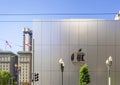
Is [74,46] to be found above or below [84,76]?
above

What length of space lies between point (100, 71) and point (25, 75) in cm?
15896

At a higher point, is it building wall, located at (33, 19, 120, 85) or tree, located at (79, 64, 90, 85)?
building wall, located at (33, 19, 120, 85)

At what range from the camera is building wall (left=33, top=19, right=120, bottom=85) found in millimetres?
42406

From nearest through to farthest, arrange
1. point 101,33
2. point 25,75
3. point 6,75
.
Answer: point 101,33, point 6,75, point 25,75

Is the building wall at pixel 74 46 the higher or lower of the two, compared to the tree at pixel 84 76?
higher

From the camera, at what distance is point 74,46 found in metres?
42.8

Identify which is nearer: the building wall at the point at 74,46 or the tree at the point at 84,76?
the tree at the point at 84,76

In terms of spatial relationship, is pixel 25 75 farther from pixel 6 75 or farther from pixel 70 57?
pixel 70 57

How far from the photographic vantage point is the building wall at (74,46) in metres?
42.4

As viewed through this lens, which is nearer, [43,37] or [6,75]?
[43,37]

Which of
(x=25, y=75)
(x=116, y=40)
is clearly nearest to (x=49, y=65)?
(x=116, y=40)

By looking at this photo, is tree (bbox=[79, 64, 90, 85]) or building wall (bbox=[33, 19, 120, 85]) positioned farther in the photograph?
building wall (bbox=[33, 19, 120, 85])

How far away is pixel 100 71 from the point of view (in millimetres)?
42750

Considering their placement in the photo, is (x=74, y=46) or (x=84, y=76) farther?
(x=74, y=46)
